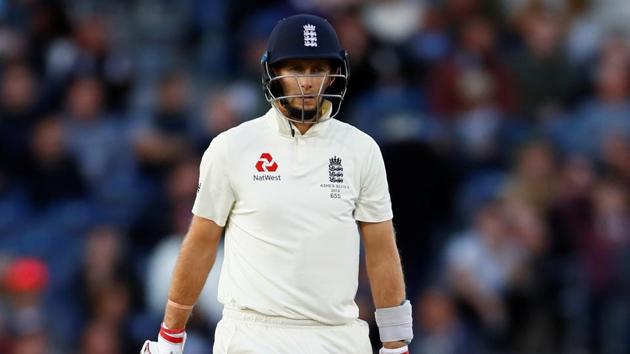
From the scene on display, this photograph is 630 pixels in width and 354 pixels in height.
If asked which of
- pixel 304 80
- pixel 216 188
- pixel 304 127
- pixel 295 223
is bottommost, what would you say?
pixel 295 223

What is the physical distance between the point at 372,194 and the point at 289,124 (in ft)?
1.36

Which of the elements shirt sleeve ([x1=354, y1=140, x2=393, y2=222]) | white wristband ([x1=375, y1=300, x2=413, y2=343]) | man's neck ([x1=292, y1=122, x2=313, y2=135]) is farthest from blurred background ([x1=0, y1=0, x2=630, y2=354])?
man's neck ([x1=292, y1=122, x2=313, y2=135])

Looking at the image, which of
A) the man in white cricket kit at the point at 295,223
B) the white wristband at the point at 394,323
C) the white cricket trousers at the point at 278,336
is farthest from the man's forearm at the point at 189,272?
the white wristband at the point at 394,323

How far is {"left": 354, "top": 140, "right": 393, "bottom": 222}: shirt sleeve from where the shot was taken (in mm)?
5121

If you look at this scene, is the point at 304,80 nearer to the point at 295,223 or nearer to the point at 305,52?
the point at 305,52

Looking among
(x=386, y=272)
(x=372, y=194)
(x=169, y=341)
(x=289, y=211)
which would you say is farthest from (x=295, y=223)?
(x=169, y=341)

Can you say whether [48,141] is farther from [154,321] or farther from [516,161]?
[516,161]

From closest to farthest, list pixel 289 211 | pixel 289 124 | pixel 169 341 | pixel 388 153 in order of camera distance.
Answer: pixel 289 211
pixel 289 124
pixel 169 341
pixel 388 153

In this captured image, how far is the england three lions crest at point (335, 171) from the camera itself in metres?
5.03

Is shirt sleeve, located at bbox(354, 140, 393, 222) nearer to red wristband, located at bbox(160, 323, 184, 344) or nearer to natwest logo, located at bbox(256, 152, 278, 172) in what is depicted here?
natwest logo, located at bbox(256, 152, 278, 172)

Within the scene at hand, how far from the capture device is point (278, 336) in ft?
16.3

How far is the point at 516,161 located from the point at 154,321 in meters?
2.96

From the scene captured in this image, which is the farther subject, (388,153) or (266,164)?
(388,153)

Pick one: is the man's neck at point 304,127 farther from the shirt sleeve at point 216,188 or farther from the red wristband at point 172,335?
the red wristband at point 172,335
